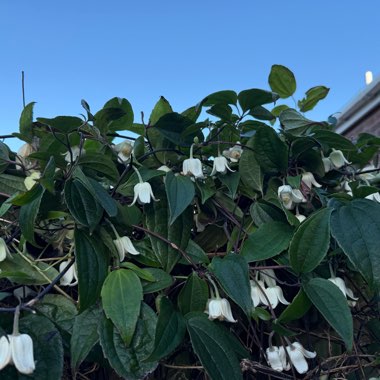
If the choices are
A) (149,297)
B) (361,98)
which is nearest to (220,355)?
(149,297)

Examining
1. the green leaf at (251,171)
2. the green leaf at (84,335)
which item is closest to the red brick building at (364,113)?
the green leaf at (251,171)

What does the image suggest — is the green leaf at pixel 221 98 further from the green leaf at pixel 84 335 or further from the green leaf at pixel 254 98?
the green leaf at pixel 84 335

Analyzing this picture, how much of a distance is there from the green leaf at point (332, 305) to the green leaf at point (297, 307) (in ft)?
0.04

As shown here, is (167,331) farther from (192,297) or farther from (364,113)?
(364,113)

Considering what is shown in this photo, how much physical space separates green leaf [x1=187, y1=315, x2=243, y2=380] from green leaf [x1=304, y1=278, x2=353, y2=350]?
0.37 feet

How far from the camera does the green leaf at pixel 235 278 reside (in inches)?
19.8

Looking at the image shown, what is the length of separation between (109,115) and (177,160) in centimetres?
14

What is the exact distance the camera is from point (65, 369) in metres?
0.55

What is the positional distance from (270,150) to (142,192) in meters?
0.23

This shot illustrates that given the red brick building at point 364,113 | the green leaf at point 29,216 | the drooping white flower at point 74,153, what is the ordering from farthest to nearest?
1. the red brick building at point 364,113
2. the drooping white flower at point 74,153
3. the green leaf at point 29,216

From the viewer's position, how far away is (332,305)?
0.51 m

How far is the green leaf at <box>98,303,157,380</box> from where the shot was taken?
0.47 meters

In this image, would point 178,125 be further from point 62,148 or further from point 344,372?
point 344,372

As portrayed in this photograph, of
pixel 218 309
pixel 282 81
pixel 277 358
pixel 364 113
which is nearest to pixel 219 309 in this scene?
pixel 218 309
